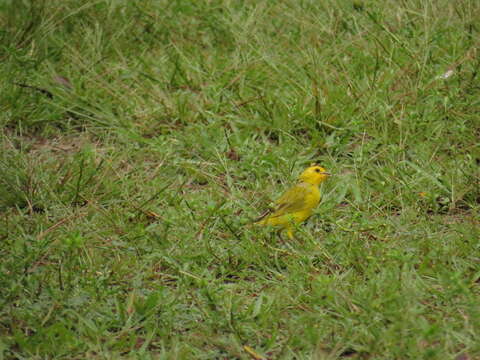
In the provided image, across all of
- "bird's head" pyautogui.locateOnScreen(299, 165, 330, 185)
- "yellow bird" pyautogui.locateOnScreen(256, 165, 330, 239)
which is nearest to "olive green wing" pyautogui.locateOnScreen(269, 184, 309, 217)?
"yellow bird" pyautogui.locateOnScreen(256, 165, 330, 239)

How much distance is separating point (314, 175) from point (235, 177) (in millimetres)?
721

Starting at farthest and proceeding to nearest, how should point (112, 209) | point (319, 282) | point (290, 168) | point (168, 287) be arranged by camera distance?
point (290, 168) < point (112, 209) < point (168, 287) < point (319, 282)

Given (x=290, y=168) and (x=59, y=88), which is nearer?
(x=290, y=168)

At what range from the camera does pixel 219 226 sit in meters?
4.19

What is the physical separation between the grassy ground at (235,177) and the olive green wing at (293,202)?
0.14 metres

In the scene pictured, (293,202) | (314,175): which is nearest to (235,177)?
(314,175)

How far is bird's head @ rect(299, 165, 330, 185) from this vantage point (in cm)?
424

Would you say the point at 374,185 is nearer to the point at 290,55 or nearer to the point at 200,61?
the point at 290,55

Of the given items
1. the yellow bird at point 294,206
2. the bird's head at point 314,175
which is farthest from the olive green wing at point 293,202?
the bird's head at point 314,175

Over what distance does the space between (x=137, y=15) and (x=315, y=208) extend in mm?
3068

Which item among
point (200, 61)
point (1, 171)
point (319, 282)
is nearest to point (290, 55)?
point (200, 61)

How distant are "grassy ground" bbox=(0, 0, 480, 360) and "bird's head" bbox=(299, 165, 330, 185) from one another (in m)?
0.18

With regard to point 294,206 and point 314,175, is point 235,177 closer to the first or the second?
point 314,175

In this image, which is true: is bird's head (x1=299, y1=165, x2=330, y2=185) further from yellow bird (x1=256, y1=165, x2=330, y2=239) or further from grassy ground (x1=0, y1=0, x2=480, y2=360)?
grassy ground (x1=0, y1=0, x2=480, y2=360)
